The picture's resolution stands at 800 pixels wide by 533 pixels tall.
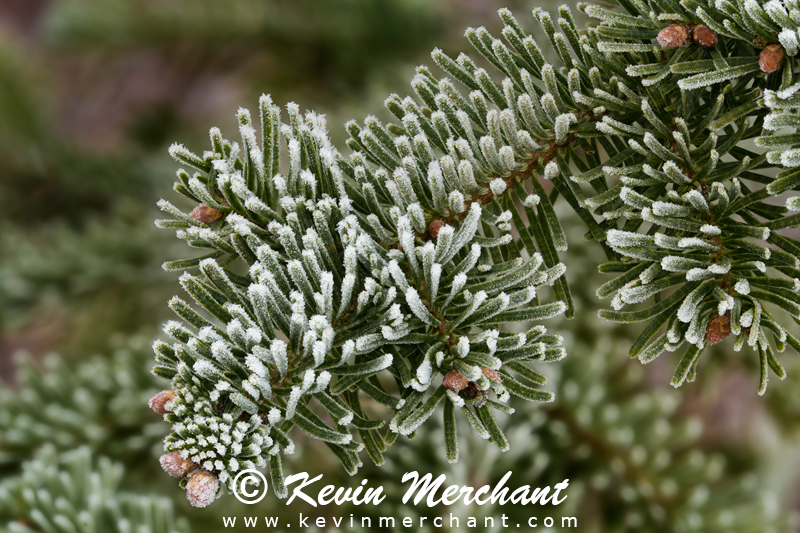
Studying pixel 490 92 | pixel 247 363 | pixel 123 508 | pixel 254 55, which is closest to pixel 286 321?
pixel 247 363

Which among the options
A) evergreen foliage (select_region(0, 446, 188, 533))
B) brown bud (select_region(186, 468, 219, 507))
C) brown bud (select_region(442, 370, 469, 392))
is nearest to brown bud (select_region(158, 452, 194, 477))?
A: brown bud (select_region(186, 468, 219, 507))

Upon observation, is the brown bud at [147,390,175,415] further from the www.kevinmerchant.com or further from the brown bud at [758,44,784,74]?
the brown bud at [758,44,784,74]

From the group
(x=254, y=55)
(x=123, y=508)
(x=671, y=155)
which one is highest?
(x=254, y=55)

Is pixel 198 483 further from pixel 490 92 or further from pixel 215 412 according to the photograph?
pixel 490 92

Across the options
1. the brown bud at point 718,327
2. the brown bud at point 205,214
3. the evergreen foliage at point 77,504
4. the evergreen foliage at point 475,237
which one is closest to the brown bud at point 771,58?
the evergreen foliage at point 475,237

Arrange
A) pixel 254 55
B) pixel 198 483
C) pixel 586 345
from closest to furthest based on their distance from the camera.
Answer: pixel 198 483, pixel 586 345, pixel 254 55
